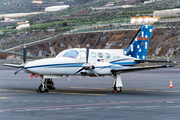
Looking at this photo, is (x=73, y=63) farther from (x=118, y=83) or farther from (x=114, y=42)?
(x=114, y=42)

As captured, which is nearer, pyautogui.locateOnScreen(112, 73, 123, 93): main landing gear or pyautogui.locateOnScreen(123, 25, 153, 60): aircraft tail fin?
pyautogui.locateOnScreen(112, 73, 123, 93): main landing gear

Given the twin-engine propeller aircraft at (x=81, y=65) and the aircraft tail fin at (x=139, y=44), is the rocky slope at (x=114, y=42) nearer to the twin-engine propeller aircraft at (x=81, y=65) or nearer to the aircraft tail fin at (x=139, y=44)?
the aircraft tail fin at (x=139, y=44)

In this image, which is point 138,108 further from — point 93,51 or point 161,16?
point 161,16

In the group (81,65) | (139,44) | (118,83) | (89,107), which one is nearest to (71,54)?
(81,65)

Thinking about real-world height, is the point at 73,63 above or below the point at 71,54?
below

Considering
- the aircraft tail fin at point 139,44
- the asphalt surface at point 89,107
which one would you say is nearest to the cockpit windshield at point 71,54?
the asphalt surface at point 89,107

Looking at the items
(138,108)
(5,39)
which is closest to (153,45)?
(5,39)

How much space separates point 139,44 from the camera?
24344 millimetres

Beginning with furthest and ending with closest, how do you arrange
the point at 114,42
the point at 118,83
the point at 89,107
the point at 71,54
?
the point at 114,42 → the point at 118,83 → the point at 71,54 → the point at 89,107

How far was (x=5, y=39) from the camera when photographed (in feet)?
373

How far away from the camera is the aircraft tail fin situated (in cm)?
2400

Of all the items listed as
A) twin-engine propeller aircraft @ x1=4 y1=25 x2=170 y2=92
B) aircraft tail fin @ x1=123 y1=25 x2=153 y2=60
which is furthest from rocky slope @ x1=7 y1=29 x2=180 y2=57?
twin-engine propeller aircraft @ x1=4 y1=25 x2=170 y2=92

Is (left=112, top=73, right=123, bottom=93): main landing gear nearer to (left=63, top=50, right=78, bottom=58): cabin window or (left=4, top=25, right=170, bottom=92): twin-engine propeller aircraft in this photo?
(left=4, top=25, right=170, bottom=92): twin-engine propeller aircraft

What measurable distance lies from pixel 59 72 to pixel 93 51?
299 centimetres
